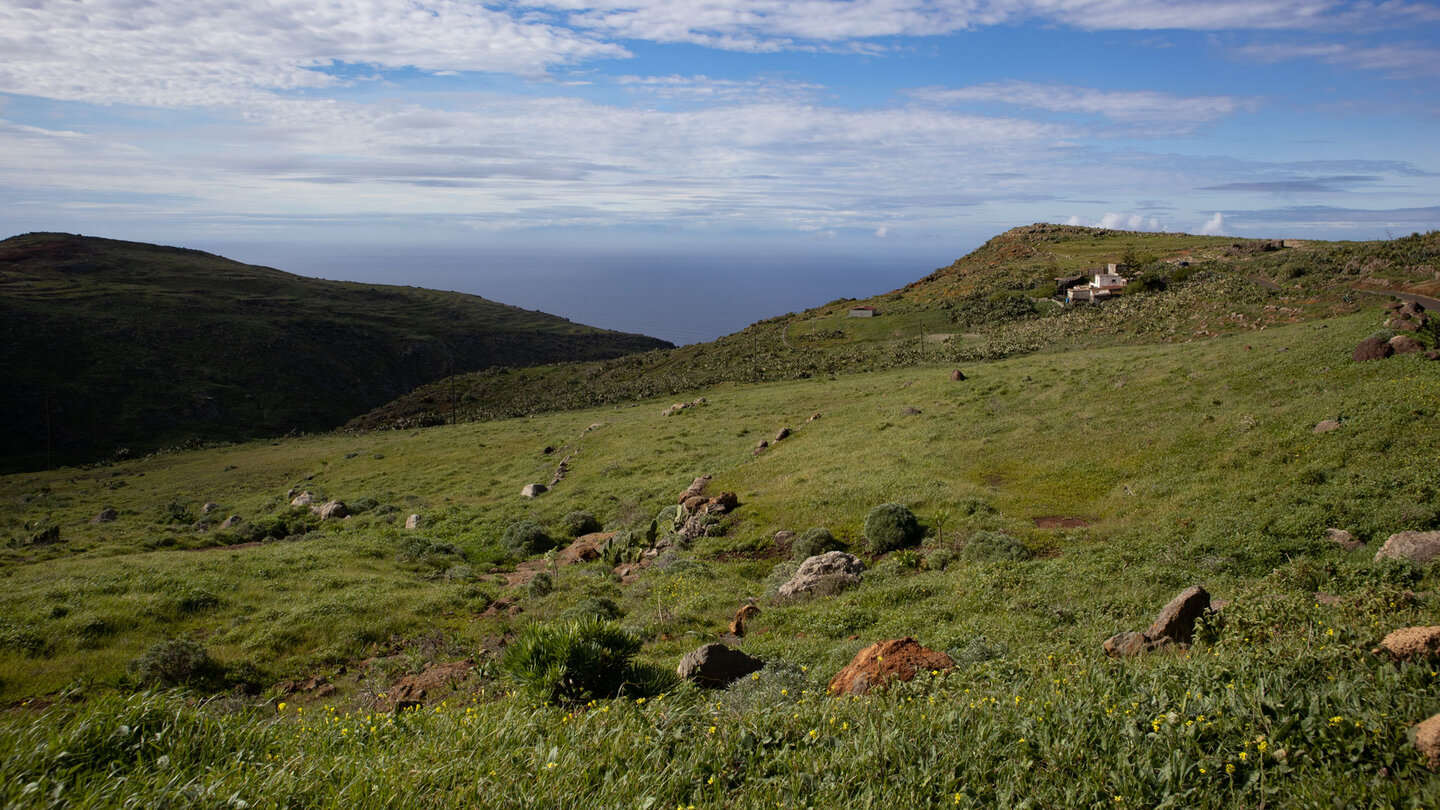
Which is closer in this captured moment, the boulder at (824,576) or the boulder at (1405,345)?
the boulder at (824,576)

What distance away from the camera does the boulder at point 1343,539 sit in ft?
37.4

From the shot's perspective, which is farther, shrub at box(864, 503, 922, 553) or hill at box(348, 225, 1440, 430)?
hill at box(348, 225, 1440, 430)

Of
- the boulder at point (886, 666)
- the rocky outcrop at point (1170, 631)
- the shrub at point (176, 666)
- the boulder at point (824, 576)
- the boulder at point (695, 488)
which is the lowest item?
the shrub at point (176, 666)

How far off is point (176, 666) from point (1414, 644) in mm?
16584

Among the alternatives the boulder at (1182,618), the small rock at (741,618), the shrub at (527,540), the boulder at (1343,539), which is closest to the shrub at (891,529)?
the small rock at (741,618)

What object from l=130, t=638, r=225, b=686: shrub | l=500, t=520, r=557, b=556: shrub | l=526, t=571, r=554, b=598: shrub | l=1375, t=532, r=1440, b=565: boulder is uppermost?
l=1375, t=532, r=1440, b=565: boulder

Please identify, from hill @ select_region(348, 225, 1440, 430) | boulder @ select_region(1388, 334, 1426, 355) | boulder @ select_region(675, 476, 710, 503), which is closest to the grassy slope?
boulder @ select_region(1388, 334, 1426, 355)

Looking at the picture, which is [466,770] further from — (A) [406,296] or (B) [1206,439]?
(A) [406,296]

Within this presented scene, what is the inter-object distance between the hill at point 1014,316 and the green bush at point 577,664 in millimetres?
43601

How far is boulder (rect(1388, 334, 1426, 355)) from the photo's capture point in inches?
745

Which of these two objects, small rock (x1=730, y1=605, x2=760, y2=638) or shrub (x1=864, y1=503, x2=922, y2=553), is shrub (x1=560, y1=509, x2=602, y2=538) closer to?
shrub (x1=864, y1=503, x2=922, y2=553)

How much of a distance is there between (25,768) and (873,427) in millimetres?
26759

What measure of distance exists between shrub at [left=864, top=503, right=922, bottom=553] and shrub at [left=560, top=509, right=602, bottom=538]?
1095 centimetres

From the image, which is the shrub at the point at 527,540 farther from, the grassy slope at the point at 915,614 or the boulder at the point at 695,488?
the boulder at the point at 695,488
